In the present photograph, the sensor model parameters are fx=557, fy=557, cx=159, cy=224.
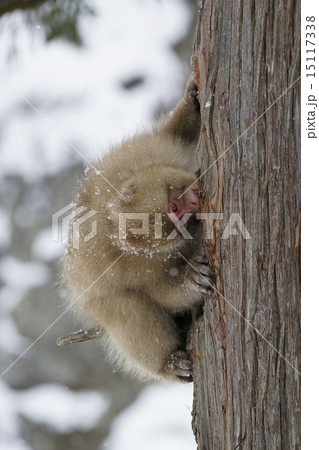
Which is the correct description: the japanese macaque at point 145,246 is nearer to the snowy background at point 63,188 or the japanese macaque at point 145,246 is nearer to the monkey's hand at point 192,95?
the monkey's hand at point 192,95

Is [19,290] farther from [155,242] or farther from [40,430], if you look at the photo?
[155,242]

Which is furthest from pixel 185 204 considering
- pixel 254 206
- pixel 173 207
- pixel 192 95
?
pixel 192 95

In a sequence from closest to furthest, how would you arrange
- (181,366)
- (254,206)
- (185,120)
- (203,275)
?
1. (254,206)
2. (203,275)
3. (181,366)
4. (185,120)

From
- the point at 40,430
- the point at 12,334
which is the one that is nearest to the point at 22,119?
the point at 12,334

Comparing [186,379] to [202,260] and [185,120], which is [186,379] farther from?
[185,120]

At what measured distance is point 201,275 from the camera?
8.95 ft

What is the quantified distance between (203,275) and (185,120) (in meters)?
1.34

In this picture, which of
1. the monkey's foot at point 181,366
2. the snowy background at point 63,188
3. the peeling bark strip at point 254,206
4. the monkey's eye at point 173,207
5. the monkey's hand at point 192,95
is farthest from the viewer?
the snowy background at point 63,188

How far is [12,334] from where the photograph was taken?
7012 millimetres

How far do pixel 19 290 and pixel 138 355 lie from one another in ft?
12.4

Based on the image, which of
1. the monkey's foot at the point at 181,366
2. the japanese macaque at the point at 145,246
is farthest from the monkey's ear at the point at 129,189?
the monkey's foot at the point at 181,366

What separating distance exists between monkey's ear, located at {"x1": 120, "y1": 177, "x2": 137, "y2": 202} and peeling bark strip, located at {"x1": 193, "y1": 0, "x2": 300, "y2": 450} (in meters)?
0.68

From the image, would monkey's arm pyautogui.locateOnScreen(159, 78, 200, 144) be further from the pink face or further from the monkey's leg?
the monkey's leg

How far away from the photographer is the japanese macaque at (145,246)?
306cm
